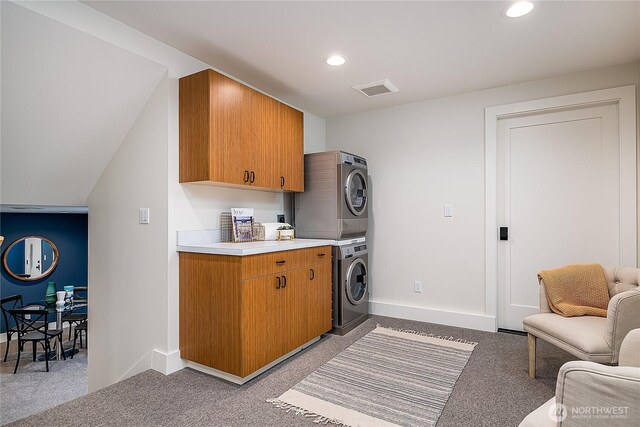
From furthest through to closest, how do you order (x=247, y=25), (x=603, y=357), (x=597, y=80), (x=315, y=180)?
(x=315, y=180) < (x=597, y=80) < (x=247, y=25) < (x=603, y=357)

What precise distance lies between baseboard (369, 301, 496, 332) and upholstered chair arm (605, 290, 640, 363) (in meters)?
1.50

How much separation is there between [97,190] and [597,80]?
14.6 ft

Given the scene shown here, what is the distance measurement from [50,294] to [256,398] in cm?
654

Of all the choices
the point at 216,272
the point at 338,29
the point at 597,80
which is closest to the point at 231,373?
the point at 216,272

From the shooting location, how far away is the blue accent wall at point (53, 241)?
642cm

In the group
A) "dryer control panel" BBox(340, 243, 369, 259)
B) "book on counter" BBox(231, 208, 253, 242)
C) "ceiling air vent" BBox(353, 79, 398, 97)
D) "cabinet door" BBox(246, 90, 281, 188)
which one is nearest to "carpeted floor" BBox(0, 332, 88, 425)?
"book on counter" BBox(231, 208, 253, 242)

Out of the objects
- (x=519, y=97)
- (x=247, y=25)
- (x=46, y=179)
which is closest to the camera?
(x=247, y=25)

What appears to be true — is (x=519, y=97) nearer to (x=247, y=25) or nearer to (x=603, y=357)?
(x=603, y=357)

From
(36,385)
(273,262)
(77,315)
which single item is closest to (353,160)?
(273,262)

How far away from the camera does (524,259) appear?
10.8ft

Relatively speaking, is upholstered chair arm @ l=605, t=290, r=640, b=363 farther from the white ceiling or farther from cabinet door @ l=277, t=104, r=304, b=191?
cabinet door @ l=277, t=104, r=304, b=191

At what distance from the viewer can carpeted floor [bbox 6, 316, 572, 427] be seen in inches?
72.8

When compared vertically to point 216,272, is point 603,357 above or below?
below

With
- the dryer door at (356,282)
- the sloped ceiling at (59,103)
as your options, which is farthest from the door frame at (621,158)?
the sloped ceiling at (59,103)
